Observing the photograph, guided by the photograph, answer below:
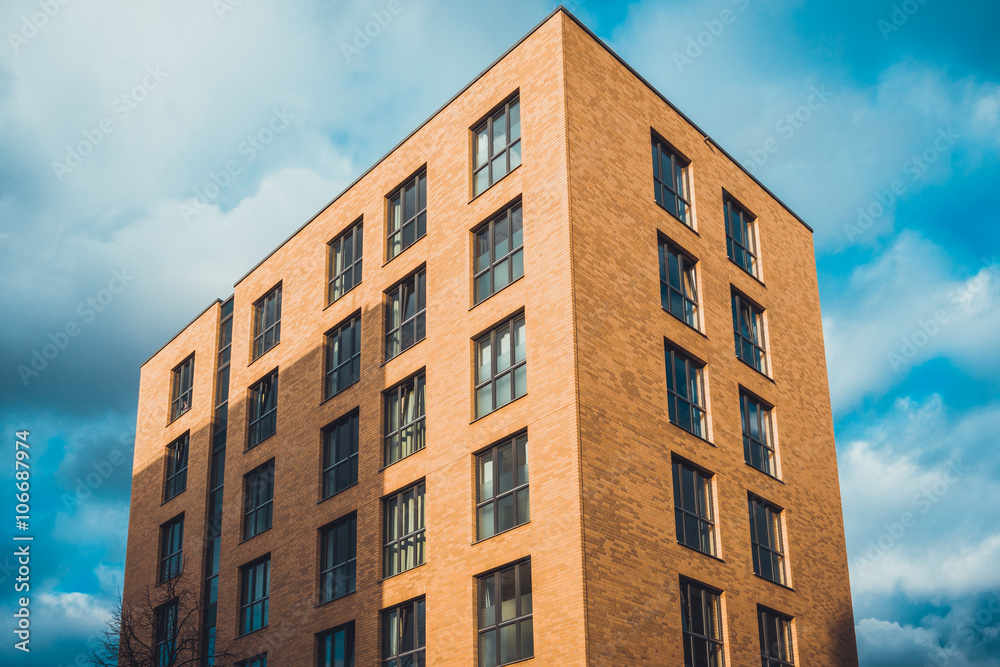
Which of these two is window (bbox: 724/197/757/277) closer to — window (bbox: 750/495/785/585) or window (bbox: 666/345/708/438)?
window (bbox: 666/345/708/438)

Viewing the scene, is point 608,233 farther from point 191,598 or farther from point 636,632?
point 191,598

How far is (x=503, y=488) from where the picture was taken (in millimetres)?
28109

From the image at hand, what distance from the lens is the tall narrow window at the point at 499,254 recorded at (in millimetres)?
30156

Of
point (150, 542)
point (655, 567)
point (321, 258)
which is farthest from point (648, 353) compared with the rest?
point (150, 542)

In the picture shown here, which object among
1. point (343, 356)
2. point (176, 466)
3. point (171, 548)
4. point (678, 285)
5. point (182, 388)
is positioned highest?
point (182, 388)

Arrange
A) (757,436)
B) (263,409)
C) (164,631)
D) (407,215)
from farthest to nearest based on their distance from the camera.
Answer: (164,631) → (263,409) → (407,215) → (757,436)

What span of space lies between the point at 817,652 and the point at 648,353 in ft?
36.0

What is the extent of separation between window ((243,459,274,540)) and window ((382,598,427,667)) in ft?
26.2

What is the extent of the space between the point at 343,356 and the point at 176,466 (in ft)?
41.9

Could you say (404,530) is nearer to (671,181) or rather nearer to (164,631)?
(671,181)

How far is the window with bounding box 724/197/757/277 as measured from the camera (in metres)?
35.8

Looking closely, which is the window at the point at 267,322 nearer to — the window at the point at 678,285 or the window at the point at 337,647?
the window at the point at 337,647

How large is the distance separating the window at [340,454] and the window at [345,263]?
4.75m

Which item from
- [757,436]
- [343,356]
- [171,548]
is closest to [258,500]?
[343,356]
